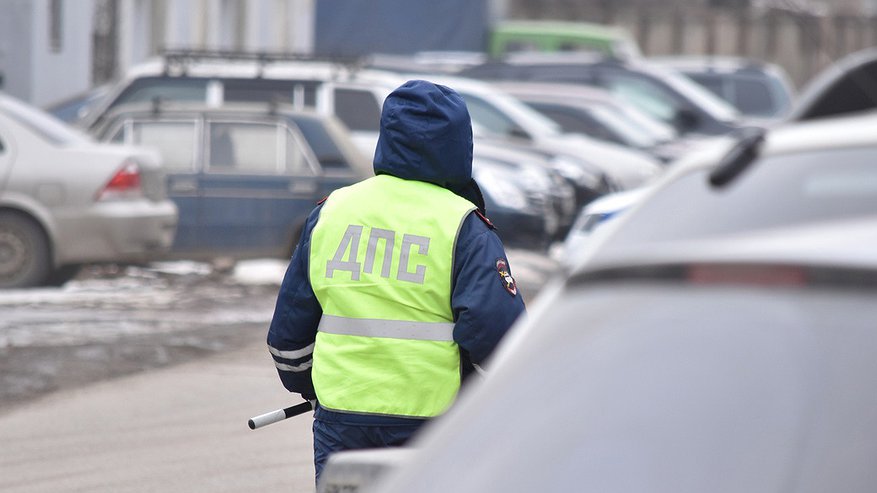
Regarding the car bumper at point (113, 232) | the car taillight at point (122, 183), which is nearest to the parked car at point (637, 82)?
the car bumper at point (113, 232)

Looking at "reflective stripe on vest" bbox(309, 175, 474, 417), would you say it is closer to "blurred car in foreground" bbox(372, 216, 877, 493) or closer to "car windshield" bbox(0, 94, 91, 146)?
"blurred car in foreground" bbox(372, 216, 877, 493)

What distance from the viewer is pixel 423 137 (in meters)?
4.00

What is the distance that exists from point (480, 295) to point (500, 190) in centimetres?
1109

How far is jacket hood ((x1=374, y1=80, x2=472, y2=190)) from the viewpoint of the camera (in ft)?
13.1

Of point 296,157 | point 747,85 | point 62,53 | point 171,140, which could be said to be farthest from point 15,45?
point 747,85

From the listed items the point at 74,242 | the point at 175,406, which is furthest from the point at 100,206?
the point at 175,406

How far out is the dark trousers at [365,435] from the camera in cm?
397

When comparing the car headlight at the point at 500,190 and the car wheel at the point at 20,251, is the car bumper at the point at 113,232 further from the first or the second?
the car headlight at the point at 500,190

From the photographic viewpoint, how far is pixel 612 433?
6.32 ft

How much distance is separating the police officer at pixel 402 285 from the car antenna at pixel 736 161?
1673 mm

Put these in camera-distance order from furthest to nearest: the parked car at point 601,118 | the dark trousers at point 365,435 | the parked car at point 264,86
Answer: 1. the parked car at point 601,118
2. the parked car at point 264,86
3. the dark trousers at point 365,435

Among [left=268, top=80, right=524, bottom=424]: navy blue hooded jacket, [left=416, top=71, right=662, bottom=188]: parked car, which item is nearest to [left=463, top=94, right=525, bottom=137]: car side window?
[left=416, top=71, right=662, bottom=188]: parked car

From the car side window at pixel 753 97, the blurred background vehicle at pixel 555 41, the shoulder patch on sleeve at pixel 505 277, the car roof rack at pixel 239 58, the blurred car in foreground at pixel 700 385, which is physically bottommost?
the blurred background vehicle at pixel 555 41

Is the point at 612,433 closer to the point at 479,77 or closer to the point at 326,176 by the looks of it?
the point at 326,176
